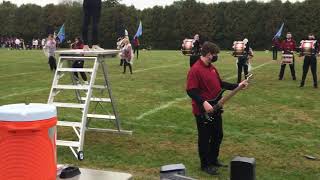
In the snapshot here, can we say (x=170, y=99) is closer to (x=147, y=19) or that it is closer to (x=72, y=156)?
(x=72, y=156)

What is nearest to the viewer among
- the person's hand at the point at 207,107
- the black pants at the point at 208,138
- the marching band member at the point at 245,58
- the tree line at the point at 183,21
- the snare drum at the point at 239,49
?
the person's hand at the point at 207,107

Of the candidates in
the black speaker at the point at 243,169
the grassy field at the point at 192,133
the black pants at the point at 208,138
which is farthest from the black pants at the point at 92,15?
the black speaker at the point at 243,169

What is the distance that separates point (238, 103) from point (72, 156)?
698 centimetres

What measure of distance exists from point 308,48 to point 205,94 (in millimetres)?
11404

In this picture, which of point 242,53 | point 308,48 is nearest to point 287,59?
point 242,53

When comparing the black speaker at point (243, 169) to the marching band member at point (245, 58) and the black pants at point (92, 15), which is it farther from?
the marching band member at point (245, 58)

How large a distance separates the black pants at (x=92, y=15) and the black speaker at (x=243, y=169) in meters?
5.56

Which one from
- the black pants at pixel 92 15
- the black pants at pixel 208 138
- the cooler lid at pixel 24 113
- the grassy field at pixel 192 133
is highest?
the black pants at pixel 92 15

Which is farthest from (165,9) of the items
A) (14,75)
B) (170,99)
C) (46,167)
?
(46,167)

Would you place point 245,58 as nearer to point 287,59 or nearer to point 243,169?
point 287,59

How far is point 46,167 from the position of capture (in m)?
3.30

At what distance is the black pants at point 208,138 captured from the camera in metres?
7.26

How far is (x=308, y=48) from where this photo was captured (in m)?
17.5

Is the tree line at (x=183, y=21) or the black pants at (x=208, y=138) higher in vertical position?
the tree line at (x=183, y=21)
